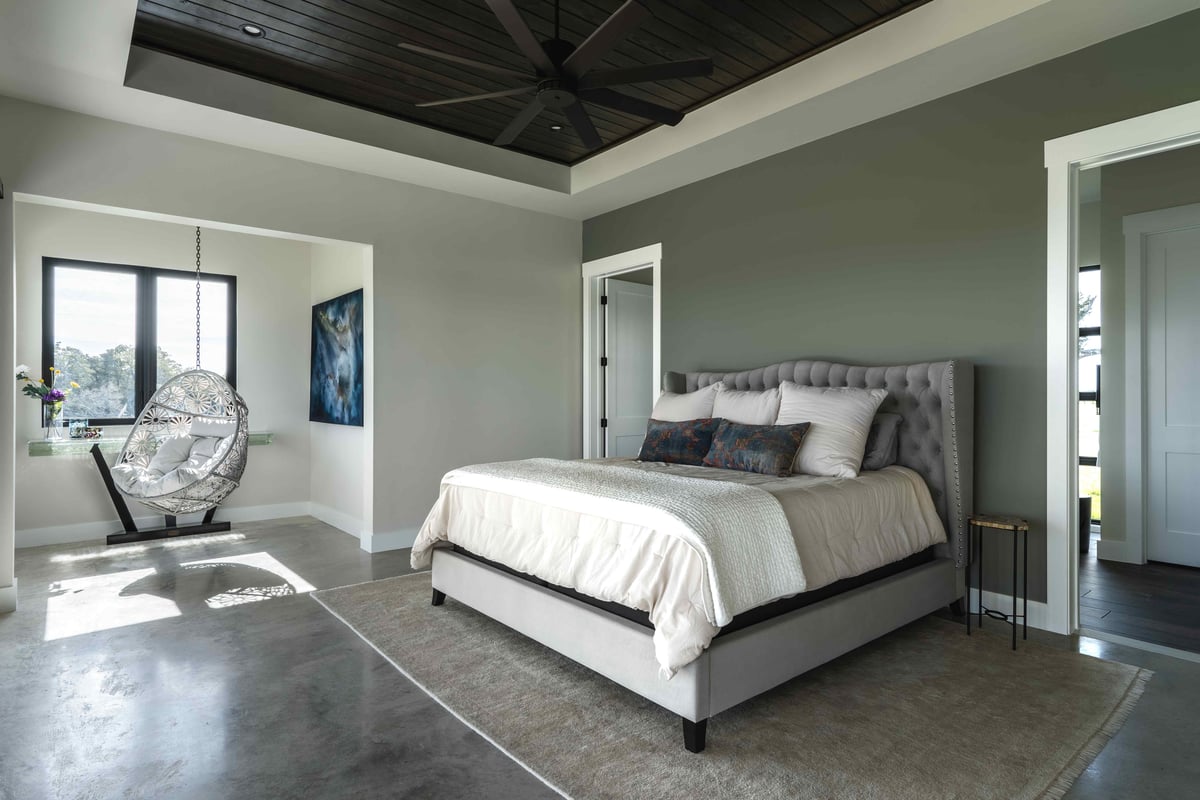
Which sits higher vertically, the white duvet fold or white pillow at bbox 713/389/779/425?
white pillow at bbox 713/389/779/425

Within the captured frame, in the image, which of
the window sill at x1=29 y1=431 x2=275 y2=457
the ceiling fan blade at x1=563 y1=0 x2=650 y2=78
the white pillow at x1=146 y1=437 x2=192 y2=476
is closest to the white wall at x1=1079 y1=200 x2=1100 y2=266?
the ceiling fan blade at x1=563 y1=0 x2=650 y2=78

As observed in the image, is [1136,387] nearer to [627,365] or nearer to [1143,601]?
[1143,601]

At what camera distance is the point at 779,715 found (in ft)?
7.48

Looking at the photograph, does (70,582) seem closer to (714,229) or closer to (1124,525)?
(714,229)

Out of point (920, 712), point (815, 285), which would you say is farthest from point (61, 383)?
point (920, 712)

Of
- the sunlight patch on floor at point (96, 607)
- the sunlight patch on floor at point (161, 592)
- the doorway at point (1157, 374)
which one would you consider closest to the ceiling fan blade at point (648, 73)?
the sunlight patch on floor at point (161, 592)

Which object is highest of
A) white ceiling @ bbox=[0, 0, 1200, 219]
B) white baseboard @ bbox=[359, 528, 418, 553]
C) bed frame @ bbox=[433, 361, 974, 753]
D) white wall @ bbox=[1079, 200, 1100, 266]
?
white ceiling @ bbox=[0, 0, 1200, 219]

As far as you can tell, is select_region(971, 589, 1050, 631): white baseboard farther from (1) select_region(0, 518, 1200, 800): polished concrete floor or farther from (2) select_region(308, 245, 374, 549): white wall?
(2) select_region(308, 245, 374, 549): white wall

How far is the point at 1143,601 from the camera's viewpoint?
11.7ft

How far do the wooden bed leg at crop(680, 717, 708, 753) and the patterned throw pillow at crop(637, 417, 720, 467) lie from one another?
6.07ft

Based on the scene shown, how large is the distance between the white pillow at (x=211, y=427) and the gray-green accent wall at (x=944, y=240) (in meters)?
4.03

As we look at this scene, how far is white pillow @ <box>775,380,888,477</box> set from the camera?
324 centimetres

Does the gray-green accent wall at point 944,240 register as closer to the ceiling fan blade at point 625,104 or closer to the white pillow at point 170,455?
the ceiling fan blade at point 625,104

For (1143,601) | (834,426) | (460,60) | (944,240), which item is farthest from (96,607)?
(1143,601)
